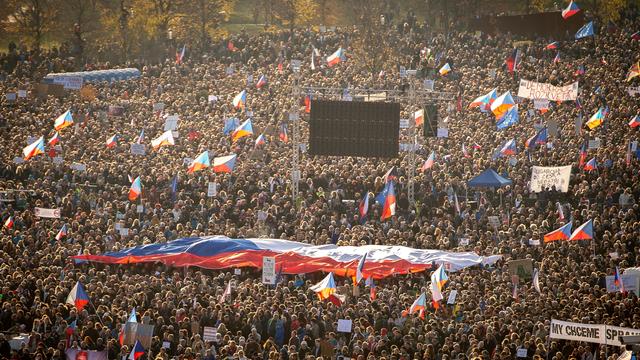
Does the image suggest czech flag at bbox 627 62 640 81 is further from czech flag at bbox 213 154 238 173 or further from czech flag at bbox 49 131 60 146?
czech flag at bbox 49 131 60 146

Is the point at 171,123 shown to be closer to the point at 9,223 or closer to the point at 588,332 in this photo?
the point at 9,223

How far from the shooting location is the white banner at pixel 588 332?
2640 centimetres

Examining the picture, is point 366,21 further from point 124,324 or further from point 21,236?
point 124,324

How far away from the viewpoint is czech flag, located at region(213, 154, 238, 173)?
45.2 m

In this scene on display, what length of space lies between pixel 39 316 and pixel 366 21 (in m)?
36.3

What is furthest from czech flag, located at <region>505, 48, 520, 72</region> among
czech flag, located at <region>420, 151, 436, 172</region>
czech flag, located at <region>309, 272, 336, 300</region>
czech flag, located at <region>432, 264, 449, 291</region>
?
czech flag, located at <region>309, 272, 336, 300</region>

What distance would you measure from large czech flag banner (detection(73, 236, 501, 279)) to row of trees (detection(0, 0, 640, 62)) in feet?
106

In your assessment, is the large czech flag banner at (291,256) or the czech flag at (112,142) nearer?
the large czech flag banner at (291,256)

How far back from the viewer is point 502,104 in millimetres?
47250

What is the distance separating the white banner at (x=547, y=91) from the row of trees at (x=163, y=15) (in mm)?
20573

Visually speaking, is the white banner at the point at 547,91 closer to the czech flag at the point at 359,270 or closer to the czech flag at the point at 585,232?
the czech flag at the point at 585,232

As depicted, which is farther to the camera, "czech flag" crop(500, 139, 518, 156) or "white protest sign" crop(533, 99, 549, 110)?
"white protest sign" crop(533, 99, 549, 110)

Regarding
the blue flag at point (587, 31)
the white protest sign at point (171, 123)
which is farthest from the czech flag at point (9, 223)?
the blue flag at point (587, 31)

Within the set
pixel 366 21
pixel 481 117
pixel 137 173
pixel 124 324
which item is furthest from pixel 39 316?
pixel 366 21
